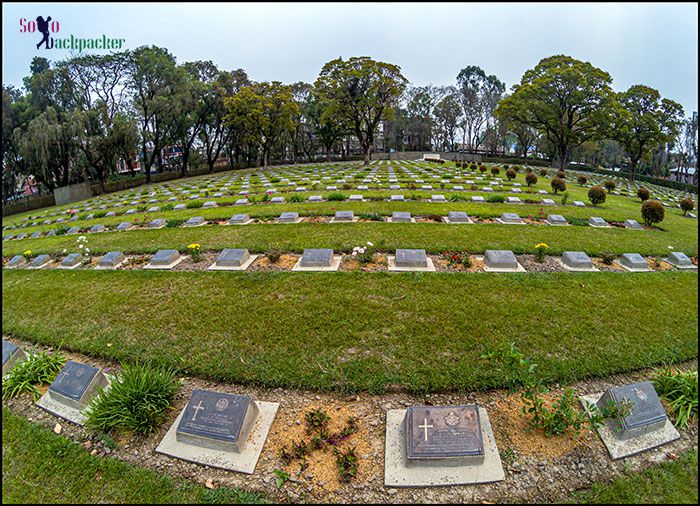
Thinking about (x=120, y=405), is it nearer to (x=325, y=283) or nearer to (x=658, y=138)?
(x=325, y=283)

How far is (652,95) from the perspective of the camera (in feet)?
90.0

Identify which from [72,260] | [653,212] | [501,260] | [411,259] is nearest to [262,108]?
[72,260]

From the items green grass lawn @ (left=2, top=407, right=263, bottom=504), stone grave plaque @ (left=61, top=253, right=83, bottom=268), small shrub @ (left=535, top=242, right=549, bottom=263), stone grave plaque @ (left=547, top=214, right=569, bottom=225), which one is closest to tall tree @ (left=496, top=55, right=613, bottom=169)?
stone grave plaque @ (left=547, top=214, right=569, bottom=225)

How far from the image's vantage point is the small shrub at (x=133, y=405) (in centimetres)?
310

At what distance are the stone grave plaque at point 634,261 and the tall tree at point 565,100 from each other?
27.1 metres

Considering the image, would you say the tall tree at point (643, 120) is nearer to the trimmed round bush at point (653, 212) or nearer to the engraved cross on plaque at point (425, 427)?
the trimmed round bush at point (653, 212)

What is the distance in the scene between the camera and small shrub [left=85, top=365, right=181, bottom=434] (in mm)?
3098

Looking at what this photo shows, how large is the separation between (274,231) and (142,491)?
6893mm

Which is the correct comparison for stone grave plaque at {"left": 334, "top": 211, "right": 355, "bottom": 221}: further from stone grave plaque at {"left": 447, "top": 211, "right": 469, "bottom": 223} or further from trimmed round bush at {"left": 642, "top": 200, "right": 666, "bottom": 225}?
trimmed round bush at {"left": 642, "top": 200, "right": 666, "bottom": 225}

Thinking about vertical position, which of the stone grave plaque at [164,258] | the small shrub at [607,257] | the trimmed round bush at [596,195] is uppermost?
the trimmed round bush at [596,195]

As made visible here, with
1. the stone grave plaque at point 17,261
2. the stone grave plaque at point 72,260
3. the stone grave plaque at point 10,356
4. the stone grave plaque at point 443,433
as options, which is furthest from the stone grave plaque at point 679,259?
the stone grave plaque at point 17,261

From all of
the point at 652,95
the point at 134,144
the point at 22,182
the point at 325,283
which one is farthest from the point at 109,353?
the point at 652,95

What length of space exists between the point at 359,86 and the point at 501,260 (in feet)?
85.0

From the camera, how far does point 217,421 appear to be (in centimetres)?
293
